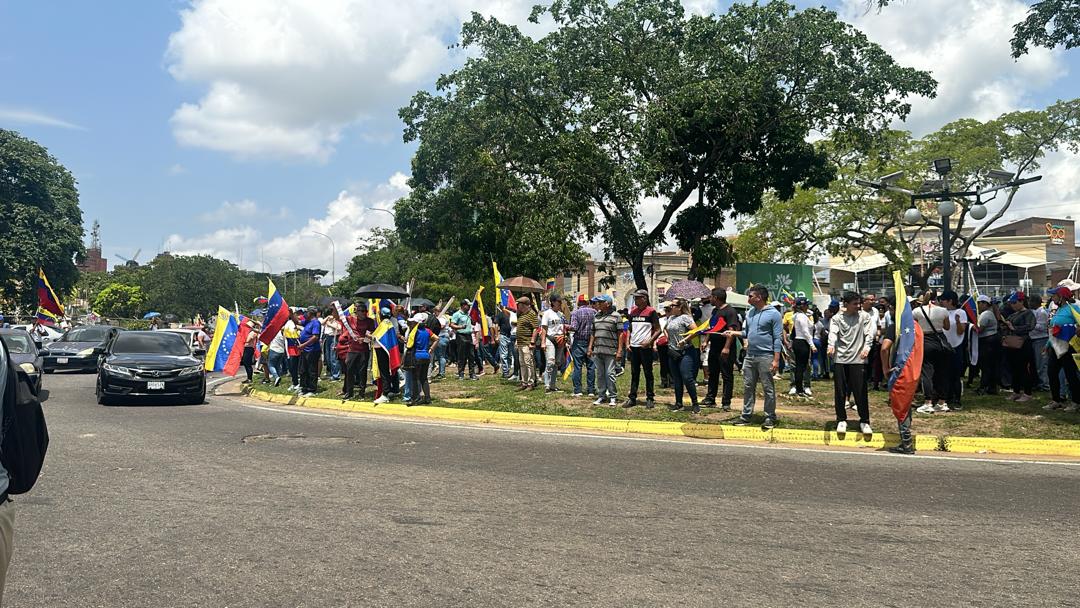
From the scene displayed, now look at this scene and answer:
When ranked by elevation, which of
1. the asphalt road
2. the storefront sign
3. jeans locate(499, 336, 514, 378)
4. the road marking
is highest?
the storefront sign

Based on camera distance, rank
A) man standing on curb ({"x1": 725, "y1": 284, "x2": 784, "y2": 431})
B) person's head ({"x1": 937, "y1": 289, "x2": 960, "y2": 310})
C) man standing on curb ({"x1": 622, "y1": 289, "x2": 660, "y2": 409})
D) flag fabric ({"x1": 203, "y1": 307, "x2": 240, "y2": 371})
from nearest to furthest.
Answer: man standing on curb ({"x1": 725, "y1": 284, "x2": 784, "y2": 431}), person's head ({"x1": 937, "y1": 289, "x2": 960, "y2": 310}), man standing on curb ({"x1": 622, "y1": 289, "x2": 660, "y2": 409}), flag fabric ({"x1": 203, "y1": 307, "x2": 240, "y2": 371})

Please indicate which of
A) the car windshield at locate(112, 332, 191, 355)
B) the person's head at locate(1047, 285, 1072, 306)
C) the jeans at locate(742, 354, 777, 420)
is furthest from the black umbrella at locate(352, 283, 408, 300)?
the person's head at locate(1047, 285, 1072, 306)

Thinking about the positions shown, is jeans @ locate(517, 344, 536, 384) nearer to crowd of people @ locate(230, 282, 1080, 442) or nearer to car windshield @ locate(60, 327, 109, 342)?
crowd of people @ locate(230, 282, 1080, 442)

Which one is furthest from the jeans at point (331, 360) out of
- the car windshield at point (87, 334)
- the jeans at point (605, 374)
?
the car windshield at point (87, 334)

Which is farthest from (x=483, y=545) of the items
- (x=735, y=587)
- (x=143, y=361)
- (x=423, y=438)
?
(x=143, y=361)

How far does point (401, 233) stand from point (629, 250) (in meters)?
10.4

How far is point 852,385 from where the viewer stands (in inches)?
413

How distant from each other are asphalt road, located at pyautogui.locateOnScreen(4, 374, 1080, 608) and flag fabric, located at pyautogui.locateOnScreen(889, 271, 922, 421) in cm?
81

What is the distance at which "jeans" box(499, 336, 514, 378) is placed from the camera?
60.3ft

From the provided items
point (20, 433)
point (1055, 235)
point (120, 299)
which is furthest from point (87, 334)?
point (120, 299)

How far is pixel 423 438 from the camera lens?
10.5 metres

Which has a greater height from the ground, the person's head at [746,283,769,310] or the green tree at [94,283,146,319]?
the green tree at [94,283,146,319]

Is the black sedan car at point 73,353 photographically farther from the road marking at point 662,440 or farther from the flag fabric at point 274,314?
the road marking at point 662,440

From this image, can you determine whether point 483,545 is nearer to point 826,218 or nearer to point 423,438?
→ point 423,438
